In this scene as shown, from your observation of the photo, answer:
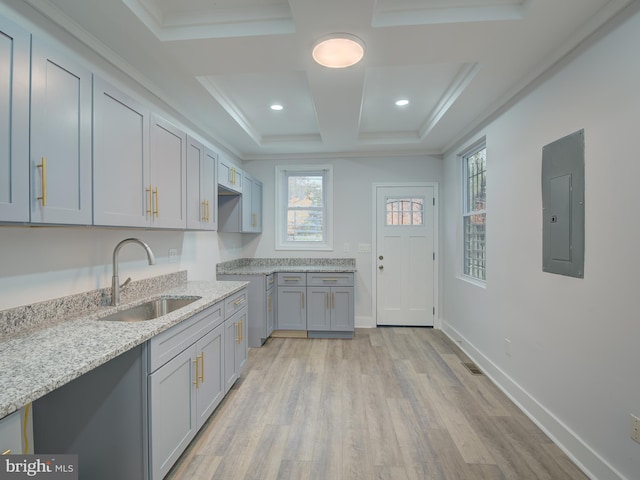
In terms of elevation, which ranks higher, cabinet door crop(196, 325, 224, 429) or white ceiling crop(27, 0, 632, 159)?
white ceiling crop(27, 0, 632, 159)

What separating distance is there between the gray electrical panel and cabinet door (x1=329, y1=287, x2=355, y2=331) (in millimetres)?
2186

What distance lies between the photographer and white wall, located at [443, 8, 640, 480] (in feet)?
4.91

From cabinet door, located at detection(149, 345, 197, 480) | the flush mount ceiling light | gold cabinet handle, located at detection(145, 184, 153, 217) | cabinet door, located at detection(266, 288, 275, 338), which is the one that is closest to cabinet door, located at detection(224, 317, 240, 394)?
cabinet door, located at detection(149, 345, 197, 480)

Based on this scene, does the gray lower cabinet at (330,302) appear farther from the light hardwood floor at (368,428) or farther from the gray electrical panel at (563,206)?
the gray electrical panel at (563,206)

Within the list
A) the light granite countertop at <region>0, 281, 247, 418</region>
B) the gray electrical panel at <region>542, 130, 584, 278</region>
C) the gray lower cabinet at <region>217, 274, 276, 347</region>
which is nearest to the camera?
the light granite countertop at <region>0, 281, 247, 418</region>

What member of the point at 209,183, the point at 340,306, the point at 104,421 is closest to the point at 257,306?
the point at 340,306

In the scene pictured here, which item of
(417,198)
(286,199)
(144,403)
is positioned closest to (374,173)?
(417,198)

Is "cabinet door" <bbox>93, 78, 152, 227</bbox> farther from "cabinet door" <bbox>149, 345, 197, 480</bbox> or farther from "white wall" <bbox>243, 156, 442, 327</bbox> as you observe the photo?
"white wall" <bbox>243, 156, 442, 327</bbox>

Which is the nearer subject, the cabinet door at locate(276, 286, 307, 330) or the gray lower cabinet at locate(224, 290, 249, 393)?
the gray lower cabinet at locate(224, 290, 249, 393)

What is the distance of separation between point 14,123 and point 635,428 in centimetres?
297

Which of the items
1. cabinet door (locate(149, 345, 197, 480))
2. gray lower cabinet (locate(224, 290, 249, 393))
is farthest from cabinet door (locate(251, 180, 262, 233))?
cabinet door (locate(149, 345, 197, 480))

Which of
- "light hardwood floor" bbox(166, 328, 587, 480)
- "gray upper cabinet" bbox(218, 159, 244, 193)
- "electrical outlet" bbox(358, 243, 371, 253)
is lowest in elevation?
"light hardwood floor" bbox(166, 328, 587, 480)

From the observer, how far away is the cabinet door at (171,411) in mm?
1465

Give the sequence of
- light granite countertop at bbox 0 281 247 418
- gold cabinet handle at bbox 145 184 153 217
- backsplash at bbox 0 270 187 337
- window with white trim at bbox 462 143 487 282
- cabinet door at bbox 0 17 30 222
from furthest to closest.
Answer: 1. window with white trim at bbox 462 143 487 282
2. gold cabinet handle at bbox 145 184 153 217
3. backsplash at bbox 0 270 187 337
4. cabinet door at bbox 0 17 30 222
5. light granite countertop at bbox 0 281 247 418
